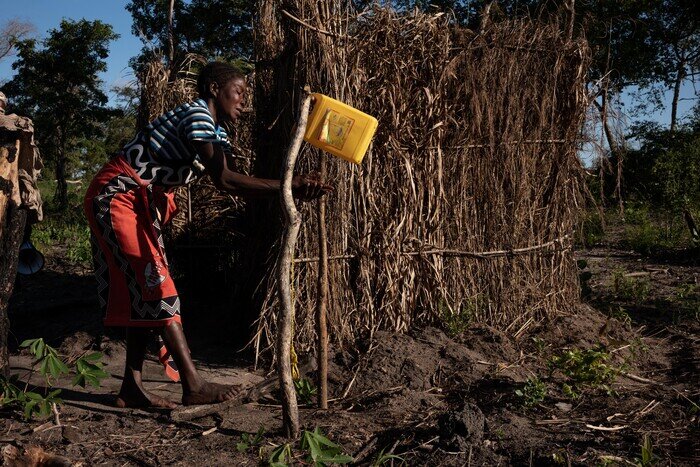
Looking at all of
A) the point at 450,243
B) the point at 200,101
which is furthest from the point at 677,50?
the point at 200,101

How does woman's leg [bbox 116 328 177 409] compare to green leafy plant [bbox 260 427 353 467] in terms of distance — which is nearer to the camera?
green leafy plant [bbox 260 427 353 467]

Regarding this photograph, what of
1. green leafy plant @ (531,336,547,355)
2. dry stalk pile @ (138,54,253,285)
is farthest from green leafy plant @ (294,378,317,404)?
dry stalk pile @ (138,54,253,285)

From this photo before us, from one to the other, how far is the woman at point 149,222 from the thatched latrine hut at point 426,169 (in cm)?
75

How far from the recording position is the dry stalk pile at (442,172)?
420cm

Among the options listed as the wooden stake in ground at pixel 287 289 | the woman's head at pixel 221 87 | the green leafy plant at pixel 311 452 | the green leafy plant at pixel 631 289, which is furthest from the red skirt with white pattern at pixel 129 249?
the green leafy plant at pixel 631 289

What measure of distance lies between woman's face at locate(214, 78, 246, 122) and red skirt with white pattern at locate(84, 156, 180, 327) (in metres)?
0.55

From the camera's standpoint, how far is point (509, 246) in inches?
195

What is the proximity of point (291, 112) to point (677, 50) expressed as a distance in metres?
14.6

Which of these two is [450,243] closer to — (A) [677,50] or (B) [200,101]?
(B) [200,101]

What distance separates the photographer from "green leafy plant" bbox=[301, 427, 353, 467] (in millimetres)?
2684

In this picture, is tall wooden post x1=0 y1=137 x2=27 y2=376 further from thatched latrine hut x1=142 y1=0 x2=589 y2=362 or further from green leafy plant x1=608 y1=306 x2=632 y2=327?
green leafy plant x1=608 y1=306 x2=632 y2=327

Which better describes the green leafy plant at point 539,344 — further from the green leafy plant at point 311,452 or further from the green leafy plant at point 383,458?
the green leafy plant at point 311,452

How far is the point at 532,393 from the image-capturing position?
3.60m

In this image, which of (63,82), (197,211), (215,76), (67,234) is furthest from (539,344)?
(63,82)
